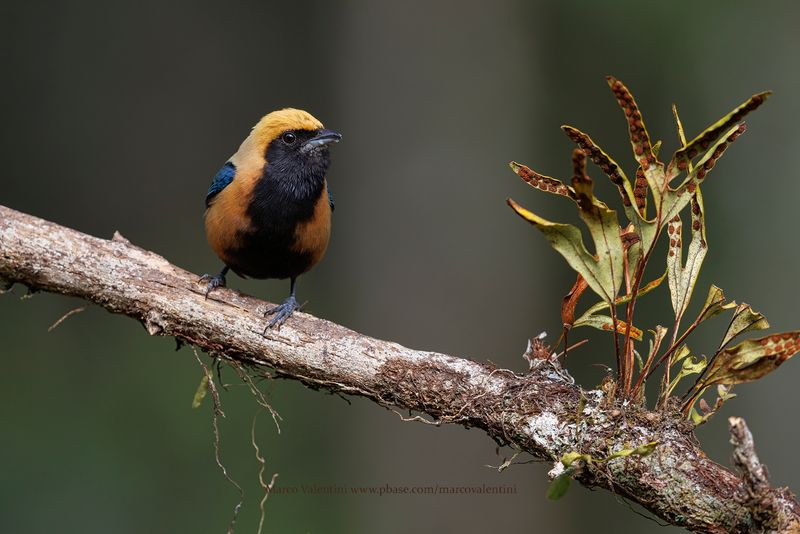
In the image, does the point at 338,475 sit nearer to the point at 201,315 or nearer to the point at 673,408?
the point at 201,315

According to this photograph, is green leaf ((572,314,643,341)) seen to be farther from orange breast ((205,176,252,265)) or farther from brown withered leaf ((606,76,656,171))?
orange breast ((205,176,252,265))

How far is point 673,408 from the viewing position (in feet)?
10.3

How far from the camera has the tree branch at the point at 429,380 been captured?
2979mm

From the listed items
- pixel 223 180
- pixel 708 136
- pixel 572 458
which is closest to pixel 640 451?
pixel 572 458

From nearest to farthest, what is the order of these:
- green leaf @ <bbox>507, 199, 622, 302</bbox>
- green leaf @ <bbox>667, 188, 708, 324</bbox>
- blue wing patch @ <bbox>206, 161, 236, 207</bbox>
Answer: green leaf @ <bbox>507, 199, 622, 302</bbox> → green leaf @ <bbox>667, 188, 708, 324</bbox> → blue wing patch @ <bbox>206, 161, 236, 207</bbox>

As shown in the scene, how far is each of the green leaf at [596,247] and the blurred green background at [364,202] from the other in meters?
3.36

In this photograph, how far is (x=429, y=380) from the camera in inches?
134

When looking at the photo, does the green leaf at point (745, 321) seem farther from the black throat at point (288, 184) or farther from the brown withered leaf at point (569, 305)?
the black throat at point (288, 184)

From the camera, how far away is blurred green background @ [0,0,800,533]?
6.84 m

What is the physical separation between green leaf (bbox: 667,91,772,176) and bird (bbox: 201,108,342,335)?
2176 mm

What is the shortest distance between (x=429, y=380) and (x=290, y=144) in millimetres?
1971

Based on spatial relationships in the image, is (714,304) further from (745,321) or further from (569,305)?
(569,305)

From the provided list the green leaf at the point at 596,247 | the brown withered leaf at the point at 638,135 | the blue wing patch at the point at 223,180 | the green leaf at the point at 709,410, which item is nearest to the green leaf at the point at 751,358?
the green leaf at the point at 709,410

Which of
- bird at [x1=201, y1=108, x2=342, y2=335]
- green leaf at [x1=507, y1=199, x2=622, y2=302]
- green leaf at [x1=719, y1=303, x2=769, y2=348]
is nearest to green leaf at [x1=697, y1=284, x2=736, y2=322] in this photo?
green leaf at [x1=719, y1=303, x2=769, y2=348]
